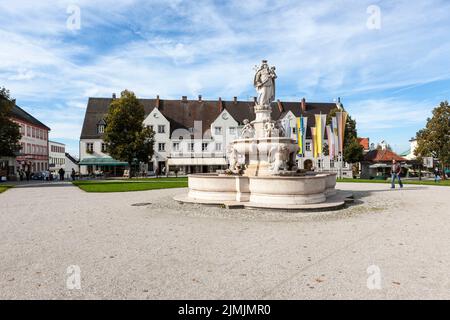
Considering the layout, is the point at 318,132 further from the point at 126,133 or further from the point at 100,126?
the point at 100,126

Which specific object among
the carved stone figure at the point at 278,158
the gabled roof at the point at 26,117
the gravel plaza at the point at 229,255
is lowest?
the gravel plaza at the point at 229,255

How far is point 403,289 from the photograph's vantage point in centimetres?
447

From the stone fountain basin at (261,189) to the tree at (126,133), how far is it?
28.8 meters

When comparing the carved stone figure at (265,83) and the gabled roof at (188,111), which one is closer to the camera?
the carved stone figure at (265,83)

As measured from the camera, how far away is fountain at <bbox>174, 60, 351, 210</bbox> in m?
11.7

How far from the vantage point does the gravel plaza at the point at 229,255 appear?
14.8 feet

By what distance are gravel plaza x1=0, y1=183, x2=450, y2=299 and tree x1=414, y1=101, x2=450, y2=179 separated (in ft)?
114

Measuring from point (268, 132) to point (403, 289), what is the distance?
35.9ft

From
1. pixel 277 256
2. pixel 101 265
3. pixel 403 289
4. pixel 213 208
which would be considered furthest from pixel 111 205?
pixel 403 289

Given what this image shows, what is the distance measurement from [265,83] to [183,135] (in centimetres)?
4203

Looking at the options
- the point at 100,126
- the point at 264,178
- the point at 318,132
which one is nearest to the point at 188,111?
the point at 100,126

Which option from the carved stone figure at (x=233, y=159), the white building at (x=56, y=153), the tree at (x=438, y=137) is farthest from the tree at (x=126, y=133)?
the white building at (x=56, y=153)

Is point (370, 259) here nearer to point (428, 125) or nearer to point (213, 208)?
point (213, 208)

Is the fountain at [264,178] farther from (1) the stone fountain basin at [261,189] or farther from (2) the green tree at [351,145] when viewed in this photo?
(2) the green tree at [351,145]
